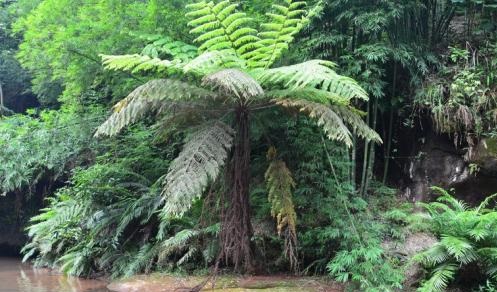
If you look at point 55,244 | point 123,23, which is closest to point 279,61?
point 123,23

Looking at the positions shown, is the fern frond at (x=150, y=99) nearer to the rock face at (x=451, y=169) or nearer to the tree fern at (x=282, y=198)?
the tree fern at (x=282, y=198)

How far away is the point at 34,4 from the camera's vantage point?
14.2 metres

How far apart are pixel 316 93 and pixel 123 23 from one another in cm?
421

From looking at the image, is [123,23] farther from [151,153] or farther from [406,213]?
[406,213]

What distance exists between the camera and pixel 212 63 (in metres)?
5.98

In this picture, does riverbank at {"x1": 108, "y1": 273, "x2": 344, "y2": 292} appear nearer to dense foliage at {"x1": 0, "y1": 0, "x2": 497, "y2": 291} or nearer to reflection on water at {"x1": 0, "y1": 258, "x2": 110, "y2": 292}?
dense foliage at {"x1": 0, "y1": 0, "x2": 497, "y2": 291}

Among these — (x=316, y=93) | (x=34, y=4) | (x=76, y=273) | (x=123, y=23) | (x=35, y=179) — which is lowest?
(x=76, y=273)

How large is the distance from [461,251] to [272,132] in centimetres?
292

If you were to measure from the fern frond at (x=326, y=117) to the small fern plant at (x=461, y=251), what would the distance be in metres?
1.68

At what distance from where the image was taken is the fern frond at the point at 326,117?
17.7 feet

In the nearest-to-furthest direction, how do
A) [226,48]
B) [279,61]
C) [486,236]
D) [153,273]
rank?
[486,236] < [226,48] < [153,273] < [279,61]

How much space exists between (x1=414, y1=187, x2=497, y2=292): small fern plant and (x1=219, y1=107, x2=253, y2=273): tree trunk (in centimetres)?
209

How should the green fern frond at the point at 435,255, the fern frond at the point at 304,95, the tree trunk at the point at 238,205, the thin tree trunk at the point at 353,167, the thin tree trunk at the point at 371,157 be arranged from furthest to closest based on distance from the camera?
the thin tree trunk at the point at 371,157, the thin tree trunk at the point at 353,167, the tree trunk at the point at 238,205, the fern frond at the point at 304,95, the green fern frond at the point at 435,255

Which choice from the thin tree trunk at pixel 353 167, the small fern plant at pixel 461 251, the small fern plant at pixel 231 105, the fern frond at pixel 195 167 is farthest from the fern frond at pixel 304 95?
the small fern plant at pixel 461 251
